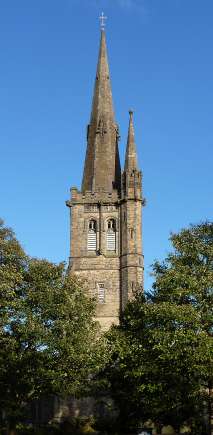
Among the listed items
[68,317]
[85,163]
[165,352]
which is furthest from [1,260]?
[85,163]

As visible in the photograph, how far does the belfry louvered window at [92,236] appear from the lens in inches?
2793

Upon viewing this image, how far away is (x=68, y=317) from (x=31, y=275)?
3489 mm

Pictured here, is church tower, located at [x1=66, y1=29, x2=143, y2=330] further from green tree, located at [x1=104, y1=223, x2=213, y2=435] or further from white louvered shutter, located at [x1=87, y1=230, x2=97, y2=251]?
green tree, located at [x1=104, y1=223, x2=213, y2=435]

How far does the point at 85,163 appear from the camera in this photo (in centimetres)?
7706

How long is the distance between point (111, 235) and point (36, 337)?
30599 mm

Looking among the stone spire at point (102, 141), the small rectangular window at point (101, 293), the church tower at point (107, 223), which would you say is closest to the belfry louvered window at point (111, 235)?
the church tower at point (107, 223)

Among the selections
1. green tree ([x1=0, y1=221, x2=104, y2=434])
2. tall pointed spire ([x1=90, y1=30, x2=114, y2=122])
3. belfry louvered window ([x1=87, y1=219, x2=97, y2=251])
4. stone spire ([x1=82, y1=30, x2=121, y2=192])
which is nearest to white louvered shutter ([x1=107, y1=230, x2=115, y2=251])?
belfry louvered window ([x1=87, y1=219, x2=97, y2=251])

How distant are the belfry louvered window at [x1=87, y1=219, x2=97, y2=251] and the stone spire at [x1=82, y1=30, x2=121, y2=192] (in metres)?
3.74

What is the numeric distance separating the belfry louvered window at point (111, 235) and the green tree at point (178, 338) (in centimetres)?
2755

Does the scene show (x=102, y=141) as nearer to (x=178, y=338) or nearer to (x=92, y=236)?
(x=92, y=236)

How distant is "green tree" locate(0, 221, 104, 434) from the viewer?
41.5m

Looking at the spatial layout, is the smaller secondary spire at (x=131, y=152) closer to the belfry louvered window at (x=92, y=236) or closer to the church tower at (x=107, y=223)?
the church tower at (x=107, y=223)

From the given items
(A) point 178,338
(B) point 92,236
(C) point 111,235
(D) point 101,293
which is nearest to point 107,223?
(C) point 111,235

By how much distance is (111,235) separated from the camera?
71.4 m
